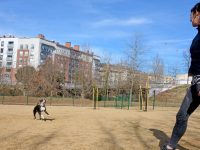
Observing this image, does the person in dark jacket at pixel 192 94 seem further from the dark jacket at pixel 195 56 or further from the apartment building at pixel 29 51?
the apartment building at pixel 29 51

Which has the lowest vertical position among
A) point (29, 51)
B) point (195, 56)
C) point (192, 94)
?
point (192, 94)

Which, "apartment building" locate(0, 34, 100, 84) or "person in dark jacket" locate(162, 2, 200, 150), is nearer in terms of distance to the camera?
"person in dark jacket" locate(162, 2, 200, 150)

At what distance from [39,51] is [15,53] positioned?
32.0ft

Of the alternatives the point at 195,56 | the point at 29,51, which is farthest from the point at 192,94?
the point at 29,51

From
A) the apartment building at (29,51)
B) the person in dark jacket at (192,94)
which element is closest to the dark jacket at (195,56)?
the person in dark jacket at (192,94)

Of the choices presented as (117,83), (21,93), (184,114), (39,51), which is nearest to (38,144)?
(184,114)

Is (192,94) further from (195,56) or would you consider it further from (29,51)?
(29,51)

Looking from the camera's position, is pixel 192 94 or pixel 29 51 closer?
pixel 192 94

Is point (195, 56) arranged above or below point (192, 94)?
above

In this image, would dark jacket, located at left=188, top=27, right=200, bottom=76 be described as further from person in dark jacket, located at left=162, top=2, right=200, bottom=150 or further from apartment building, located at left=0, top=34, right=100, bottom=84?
apartment building, located at left=0, top=34, right=100, bottom=84

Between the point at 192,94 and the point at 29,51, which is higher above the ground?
the point at 29,51

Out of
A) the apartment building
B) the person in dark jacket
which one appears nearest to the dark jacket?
the person in dark jacket

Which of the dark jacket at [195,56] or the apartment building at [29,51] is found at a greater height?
the apartment building at [29,51]

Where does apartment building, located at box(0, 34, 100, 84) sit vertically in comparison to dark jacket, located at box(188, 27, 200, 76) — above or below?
above
